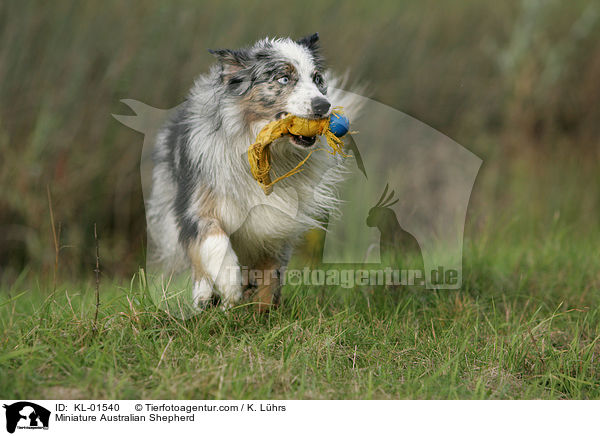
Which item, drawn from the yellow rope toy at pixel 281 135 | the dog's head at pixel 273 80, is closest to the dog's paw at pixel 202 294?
the yellow rope toy at pixel 281 135

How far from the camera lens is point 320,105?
2.93 meters

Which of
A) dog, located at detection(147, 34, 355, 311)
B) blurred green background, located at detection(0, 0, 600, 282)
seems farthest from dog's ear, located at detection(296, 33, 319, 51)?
blurred green background, located at detection(0, 0, 600, 282)

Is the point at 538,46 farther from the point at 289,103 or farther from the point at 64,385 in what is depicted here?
the point at 64,385

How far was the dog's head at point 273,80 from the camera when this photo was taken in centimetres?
307

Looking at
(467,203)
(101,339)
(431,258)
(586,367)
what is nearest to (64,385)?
(101,339)

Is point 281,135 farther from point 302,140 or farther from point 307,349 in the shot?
point 307,349

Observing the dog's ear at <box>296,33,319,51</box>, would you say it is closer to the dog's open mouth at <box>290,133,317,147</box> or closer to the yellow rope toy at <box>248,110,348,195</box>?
the yellow rope toy at <box>248,110,348,195</box>

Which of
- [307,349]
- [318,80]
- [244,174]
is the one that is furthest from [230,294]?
[318,80]

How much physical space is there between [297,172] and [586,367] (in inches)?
68.3

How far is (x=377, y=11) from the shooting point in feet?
20.9

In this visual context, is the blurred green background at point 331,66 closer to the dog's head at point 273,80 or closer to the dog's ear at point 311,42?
the dog's head at point 273,80
